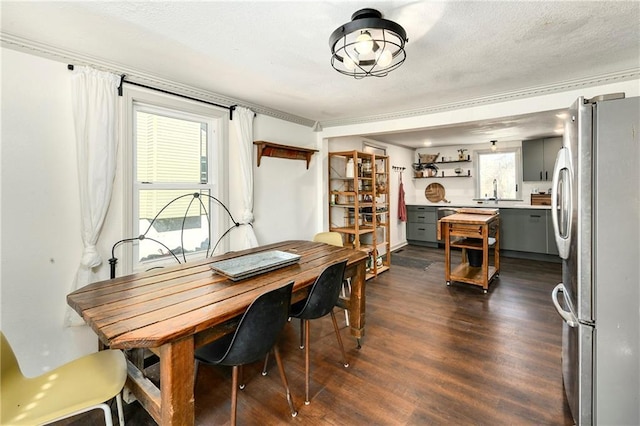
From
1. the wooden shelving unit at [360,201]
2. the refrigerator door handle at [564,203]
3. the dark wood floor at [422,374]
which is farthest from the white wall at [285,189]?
the refrigerator door handle at [564,203]

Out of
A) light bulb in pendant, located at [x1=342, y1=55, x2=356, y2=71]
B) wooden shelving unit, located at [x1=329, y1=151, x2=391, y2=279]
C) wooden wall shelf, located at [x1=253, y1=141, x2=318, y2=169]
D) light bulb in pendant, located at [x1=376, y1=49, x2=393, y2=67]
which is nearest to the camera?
light bulb in pendant, located at [x1=376, y1=49, x2=393, y2=67]

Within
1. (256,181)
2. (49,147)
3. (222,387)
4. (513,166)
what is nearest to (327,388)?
(222,387)

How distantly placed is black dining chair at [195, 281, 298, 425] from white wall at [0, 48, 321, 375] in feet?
4.14

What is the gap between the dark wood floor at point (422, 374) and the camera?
1693mm

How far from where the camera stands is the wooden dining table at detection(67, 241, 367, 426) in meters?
1.15

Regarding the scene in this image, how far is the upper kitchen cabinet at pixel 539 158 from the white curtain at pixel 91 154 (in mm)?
6392

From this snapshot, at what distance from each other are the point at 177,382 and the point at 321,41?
6.54 feet

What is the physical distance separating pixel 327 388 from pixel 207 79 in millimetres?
2607

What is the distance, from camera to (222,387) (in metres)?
1.97

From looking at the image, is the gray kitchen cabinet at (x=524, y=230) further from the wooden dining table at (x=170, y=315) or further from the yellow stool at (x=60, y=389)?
the yellow stool at (x=60, y=389)

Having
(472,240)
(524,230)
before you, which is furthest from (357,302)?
(524,230)

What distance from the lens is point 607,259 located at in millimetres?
1328

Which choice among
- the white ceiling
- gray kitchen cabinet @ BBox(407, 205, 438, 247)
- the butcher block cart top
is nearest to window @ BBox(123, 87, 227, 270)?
the white ceiling

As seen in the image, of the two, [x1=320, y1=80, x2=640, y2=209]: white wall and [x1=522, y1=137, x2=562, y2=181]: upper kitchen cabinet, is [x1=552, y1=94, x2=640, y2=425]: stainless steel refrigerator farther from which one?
[x1=522, y1=137, x2=562, y2=181]: upper kitchen cabinet
